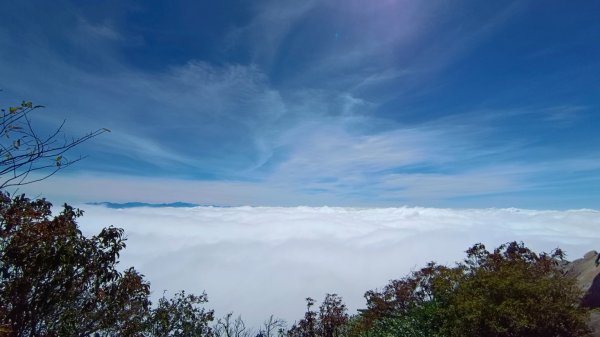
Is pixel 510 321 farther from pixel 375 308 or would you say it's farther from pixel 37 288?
pixel 37 288

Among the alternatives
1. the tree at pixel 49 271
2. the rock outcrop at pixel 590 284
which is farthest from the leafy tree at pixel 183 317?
the rock outcrop at pixel 590 284

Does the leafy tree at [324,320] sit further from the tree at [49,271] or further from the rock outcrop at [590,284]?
the tree at [49,271]

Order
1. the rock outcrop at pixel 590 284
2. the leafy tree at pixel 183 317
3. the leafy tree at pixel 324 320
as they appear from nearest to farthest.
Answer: the rock outcrop at pixel 590 284 → the leafy tree at pixel 183 317 → the leafy tree at pixel 324 320

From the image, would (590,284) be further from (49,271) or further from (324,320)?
(49,271)

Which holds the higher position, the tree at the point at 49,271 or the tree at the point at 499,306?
the tree at the point at 49,271

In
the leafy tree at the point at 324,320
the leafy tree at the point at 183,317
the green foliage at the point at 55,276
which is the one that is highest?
the green foliage at the point at 55,276

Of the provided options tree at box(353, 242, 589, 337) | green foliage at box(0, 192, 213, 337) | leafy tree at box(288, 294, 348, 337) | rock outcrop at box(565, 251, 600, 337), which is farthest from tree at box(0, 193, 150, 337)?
rock outcrop at box(565, 251, 600, 337)

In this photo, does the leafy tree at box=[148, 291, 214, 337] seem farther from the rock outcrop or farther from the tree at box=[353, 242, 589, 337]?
the rock outcrop

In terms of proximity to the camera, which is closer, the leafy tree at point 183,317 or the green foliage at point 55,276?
the green foliage at point 55,276

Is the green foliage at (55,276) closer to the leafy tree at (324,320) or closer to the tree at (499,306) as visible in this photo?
the tree at (499,306)

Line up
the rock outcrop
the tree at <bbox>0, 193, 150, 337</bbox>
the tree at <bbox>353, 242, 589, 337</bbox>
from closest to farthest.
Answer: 1. the tree at <bbox>0, 193, 150, 337</bbox>
2. the tree at <bbox>353, 242, 589, 337</bbox>
3. the rock outcrop

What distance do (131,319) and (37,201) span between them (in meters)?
6.19

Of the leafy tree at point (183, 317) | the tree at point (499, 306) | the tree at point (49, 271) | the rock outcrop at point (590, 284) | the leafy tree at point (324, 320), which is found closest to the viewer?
the tree at point (49, 271)

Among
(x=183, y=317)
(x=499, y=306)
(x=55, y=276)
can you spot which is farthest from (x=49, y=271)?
(x=499, y=306)
